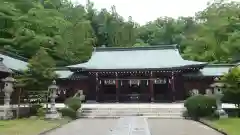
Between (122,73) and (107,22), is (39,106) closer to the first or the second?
(122,73)

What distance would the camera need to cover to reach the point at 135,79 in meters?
31.6

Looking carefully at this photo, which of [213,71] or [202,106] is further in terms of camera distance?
[213,71]

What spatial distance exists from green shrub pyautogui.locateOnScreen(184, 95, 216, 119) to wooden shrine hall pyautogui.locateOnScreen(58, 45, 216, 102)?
375 inches

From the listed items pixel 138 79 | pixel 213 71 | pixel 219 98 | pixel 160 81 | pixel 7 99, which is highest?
pixel 213 71

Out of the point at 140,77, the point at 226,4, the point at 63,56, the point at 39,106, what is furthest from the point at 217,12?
the point at 39,106

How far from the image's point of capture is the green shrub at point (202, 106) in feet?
64.9

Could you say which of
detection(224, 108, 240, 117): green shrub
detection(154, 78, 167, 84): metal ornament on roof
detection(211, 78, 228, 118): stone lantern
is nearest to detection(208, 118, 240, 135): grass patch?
detection(211, 78, 228, 118): stone lantern

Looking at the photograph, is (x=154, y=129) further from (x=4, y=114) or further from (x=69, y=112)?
(x=4, y=114)

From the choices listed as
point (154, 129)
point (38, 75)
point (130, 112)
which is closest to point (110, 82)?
point (130, 112)

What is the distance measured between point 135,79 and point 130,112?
868cm

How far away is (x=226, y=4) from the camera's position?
157ft

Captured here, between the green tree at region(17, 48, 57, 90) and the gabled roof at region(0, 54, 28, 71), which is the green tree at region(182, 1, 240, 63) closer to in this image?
the gabled roof at region(0, 54, 28, 71)

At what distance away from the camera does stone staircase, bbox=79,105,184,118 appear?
22.5 meters

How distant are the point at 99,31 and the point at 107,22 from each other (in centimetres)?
300
